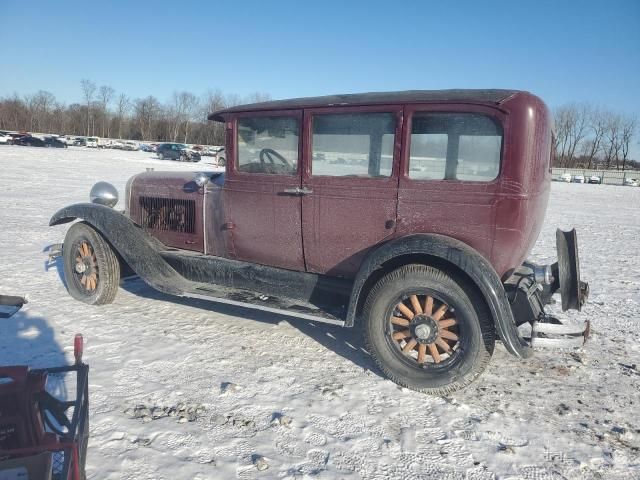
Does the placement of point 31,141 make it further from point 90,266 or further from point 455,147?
point 455,147

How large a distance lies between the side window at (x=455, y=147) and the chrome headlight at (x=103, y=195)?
3.58 metres

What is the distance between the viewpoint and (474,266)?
10.3ft

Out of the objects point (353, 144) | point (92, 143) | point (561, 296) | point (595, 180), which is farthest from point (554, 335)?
point (92, 143)

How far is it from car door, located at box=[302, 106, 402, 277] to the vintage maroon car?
11 mm

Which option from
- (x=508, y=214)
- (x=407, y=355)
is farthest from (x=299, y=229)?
(x=508, y=214)

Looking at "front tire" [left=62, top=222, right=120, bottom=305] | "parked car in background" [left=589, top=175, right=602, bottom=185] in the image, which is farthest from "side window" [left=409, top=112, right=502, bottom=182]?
"parked car in background" [left=589, top=175, right=602, bottom=185]

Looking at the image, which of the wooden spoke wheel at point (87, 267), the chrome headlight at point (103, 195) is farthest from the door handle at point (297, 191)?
the chrome headlight at point (103, 195)

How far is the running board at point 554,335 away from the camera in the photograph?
3246mm

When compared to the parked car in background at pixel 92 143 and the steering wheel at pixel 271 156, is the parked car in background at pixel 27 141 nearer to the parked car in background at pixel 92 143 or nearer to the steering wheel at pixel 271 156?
the parked car in background at pixel 92 143

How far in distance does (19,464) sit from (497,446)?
247 centimetres

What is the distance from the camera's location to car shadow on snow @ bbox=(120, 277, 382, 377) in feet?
13.2

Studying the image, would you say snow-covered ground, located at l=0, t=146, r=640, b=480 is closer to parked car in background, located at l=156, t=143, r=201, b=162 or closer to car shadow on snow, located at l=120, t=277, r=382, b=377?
car shadow on snow, located at l=120, t=277, r=382, b=377

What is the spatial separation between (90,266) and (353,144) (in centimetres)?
312

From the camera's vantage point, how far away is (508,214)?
323 centimetres
